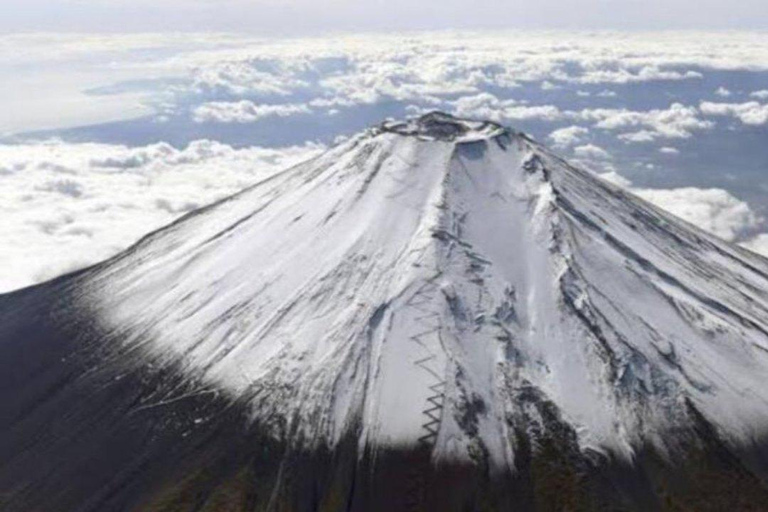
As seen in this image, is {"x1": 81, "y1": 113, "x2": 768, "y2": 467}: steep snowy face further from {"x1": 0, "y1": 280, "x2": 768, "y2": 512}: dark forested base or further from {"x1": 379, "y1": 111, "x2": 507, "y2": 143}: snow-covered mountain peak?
{"x1": 0, "y1": 280, "x2": 768, "y2": 512}: dark forested base

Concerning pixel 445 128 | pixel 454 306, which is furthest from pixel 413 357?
pixel 445 128

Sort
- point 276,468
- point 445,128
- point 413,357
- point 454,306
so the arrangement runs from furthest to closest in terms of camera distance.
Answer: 1. point 445,128
2. point 454,306
3. point 413,357
4. point 276,468

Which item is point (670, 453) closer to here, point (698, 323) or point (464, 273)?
point (698, 323)

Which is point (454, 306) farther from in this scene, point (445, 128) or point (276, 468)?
point (445, 128)

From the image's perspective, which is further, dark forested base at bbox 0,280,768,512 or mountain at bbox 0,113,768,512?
mountain at bbox 0,113,768,512

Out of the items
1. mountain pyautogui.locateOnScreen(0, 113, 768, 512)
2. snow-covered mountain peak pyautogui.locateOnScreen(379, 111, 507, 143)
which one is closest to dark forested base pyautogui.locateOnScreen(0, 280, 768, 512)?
mountain pyautogui.locateOnScreen(0, 113, 768, 512)

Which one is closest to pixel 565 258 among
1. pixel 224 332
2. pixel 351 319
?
pixel 351 319

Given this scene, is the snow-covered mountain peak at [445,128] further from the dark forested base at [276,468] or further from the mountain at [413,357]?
the dark forested base at [276,468]

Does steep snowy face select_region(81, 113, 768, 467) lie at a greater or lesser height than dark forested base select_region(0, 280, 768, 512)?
greater
